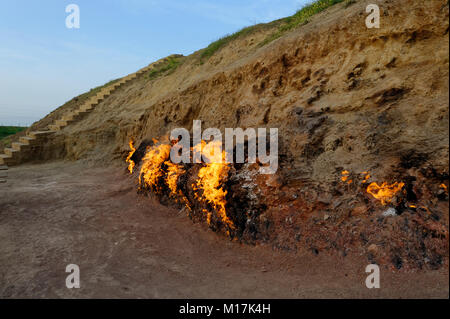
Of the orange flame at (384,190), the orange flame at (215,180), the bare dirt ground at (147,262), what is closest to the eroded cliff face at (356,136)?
the orange flame at (384,190)

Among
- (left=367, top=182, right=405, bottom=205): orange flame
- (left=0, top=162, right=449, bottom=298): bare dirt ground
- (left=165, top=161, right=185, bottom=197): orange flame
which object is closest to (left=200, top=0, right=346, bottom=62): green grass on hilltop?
(left=165, top=161, right=185, bottom=197): orange flame

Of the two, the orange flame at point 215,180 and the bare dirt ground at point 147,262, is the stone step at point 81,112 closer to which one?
the bare dirt ground at point 147,262

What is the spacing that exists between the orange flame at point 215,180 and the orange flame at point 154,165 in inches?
64.1

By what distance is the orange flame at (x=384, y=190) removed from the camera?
12.5 ft

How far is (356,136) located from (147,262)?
3.85m

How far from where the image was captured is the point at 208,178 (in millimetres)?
5648

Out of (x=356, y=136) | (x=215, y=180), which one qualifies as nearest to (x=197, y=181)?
(x=215, y=180)

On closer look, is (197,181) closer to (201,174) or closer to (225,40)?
(201,174)

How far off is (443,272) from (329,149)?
89.9 inches

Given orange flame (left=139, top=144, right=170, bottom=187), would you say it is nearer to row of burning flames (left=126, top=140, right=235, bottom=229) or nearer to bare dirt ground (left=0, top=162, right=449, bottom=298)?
row of burning flames (left=126, top=140, right=235, bottom=229)

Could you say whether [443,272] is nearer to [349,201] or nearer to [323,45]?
[349,201]
